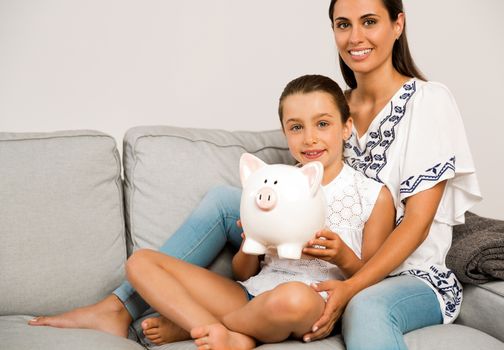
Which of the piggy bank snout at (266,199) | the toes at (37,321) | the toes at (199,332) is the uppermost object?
the piggy bank snout at (266,199)

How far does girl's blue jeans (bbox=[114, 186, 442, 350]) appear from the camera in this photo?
1.65m

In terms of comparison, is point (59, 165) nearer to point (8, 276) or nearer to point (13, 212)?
point (13, 212)

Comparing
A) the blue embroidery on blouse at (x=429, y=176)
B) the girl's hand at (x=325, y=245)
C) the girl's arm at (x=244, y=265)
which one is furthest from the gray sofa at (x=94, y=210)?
the blue embroidery on blouse at (x=429, y=176)

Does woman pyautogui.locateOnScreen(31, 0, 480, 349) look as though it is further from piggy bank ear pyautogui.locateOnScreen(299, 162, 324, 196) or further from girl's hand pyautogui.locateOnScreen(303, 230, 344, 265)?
piggy bank ear pyautogui.locateOnScreen(299, 162, 324, 196)

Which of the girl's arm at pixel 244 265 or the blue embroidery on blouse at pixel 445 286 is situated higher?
the girl's arm at pixel 244 265

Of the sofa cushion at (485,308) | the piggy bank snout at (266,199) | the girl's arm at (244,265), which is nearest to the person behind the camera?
the piggy bank snout at (266,199)

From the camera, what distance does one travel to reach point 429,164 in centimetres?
193

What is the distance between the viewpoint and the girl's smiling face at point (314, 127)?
191cm

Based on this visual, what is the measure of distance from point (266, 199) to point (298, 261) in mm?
348

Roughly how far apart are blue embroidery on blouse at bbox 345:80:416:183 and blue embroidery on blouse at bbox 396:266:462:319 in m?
0.29

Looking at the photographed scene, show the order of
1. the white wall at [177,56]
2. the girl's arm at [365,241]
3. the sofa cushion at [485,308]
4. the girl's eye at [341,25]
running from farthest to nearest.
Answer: the white wall at [177,56]
the girl's eye at [341,25]
the sofa cushion at [485,308]
the girl's arm at [365,241]

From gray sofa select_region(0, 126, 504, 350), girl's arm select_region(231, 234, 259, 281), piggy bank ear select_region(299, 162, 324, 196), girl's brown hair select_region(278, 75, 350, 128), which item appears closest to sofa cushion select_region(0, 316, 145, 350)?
gray sofa select_region(0, 126, 504, 350)

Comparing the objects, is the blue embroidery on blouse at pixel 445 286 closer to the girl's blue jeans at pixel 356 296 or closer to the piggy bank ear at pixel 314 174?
the girl's blue jeans at pixel 356 296

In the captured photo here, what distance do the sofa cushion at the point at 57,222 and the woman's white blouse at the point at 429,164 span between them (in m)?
0.80
